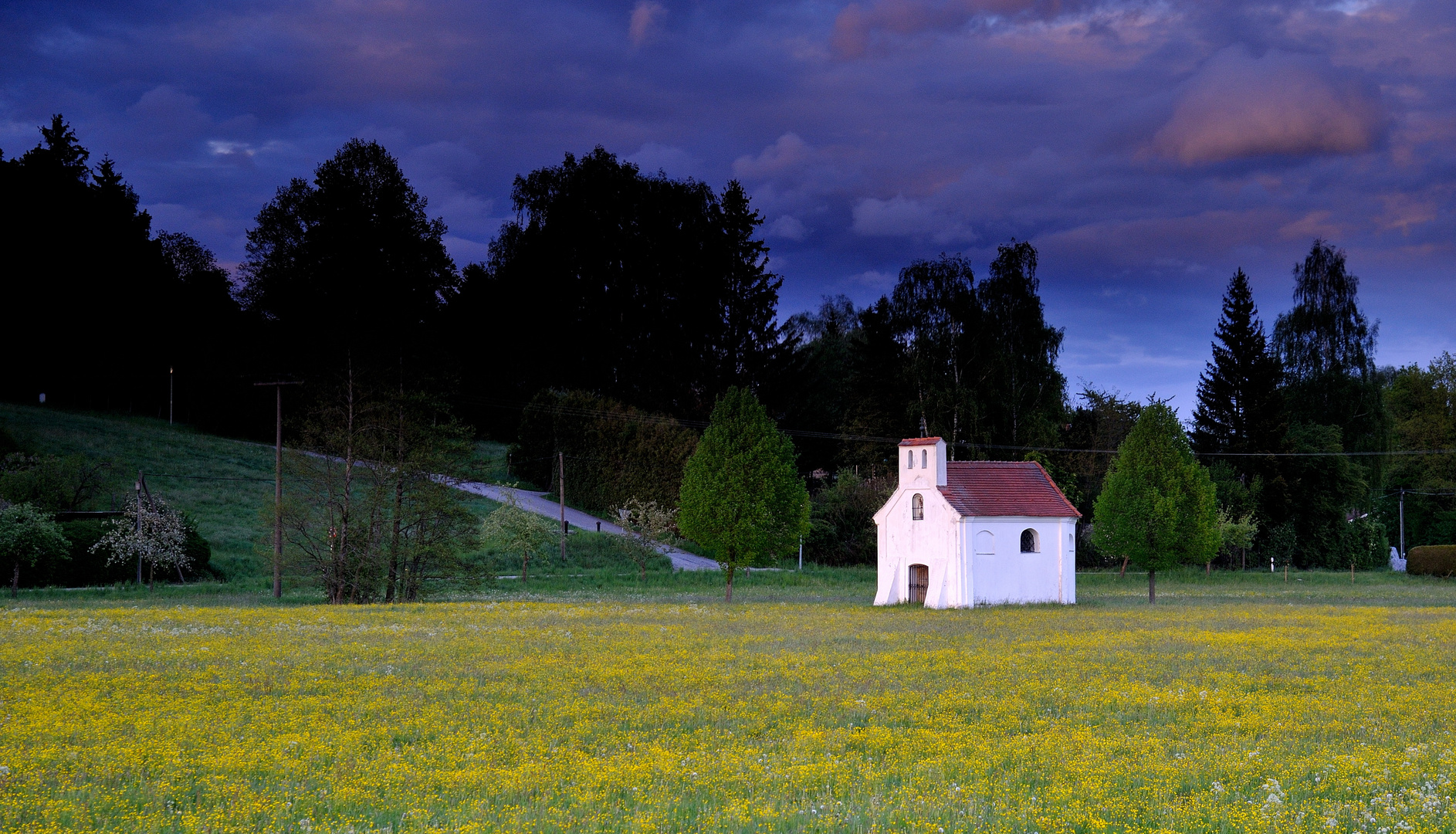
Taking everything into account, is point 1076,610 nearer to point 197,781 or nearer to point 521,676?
point 521,676

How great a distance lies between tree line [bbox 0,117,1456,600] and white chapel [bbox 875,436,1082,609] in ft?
74.3

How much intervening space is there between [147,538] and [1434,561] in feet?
257

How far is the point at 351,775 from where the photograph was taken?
39.7ft

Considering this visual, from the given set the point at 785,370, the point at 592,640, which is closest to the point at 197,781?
the point at 592,640

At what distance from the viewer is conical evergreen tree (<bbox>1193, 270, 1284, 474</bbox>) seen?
76500mm

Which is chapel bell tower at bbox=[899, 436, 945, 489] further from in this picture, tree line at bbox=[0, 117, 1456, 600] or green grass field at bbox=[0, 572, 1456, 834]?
tree line at bbox=[0, 117, 1456, 600]

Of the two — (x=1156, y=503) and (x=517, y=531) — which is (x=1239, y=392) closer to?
(x=1156, y=503)

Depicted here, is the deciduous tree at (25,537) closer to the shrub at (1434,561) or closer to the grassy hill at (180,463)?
the grassy hill at (180,463)

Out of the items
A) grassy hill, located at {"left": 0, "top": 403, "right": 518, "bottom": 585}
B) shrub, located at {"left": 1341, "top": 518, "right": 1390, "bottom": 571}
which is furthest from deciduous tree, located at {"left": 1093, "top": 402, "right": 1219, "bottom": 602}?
shrub, located at {"left": 1341, "top": 518, "right": 1390, "bottom": 571}

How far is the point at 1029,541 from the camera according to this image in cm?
4438

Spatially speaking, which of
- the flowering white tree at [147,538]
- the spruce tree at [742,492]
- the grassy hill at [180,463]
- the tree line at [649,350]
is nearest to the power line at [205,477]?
the grassy hill at [180,463]

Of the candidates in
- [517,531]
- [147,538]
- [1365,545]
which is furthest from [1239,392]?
[147,538]

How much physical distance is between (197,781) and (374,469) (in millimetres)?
32979

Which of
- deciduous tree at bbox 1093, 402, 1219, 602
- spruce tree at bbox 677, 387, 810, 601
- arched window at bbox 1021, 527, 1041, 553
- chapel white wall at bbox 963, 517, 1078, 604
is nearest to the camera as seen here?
chapel white wall at bbox 963, 517, 1078, 604
